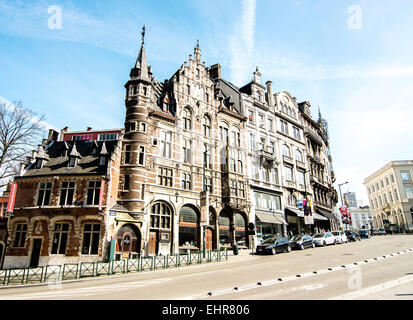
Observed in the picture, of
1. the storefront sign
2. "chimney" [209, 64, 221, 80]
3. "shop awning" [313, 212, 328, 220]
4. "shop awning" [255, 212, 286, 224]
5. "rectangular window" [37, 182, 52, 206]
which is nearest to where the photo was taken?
the storefront sign

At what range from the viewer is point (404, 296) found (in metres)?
7.00

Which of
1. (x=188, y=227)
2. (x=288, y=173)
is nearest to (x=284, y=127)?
(x=288, y=173)

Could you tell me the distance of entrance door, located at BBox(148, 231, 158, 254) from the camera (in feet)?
78.3

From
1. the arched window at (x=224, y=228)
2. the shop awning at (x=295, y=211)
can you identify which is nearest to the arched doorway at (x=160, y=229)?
the arched window at (x=224, y=228)

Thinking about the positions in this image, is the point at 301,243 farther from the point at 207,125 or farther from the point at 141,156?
the point at 141,156

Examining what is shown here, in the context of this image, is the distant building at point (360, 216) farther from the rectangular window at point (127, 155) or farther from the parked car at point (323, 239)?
the rectangular window at point (127, 155)

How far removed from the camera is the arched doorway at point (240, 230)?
1226 inches

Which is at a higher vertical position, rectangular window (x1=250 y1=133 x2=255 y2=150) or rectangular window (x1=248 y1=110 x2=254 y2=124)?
rectangular window (x1=248 y1=110 x2=254 y2=124)

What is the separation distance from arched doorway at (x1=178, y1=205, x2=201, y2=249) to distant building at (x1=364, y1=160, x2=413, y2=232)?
53.8 metres

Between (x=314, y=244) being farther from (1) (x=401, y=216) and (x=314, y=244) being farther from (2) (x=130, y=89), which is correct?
(1) (x=401, y=216)

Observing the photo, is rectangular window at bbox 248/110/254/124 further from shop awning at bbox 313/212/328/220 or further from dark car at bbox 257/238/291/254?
shop awning at bbox 313/212/328/220

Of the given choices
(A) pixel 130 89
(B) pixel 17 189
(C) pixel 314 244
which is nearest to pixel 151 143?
(A) pixel 130 89

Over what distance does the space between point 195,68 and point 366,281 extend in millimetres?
28834

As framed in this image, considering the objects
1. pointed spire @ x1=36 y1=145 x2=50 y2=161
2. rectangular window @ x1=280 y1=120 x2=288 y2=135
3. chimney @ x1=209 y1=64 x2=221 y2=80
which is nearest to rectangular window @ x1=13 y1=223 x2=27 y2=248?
pointed spire @ x1=36 y1=145 x2=50 y2=161
